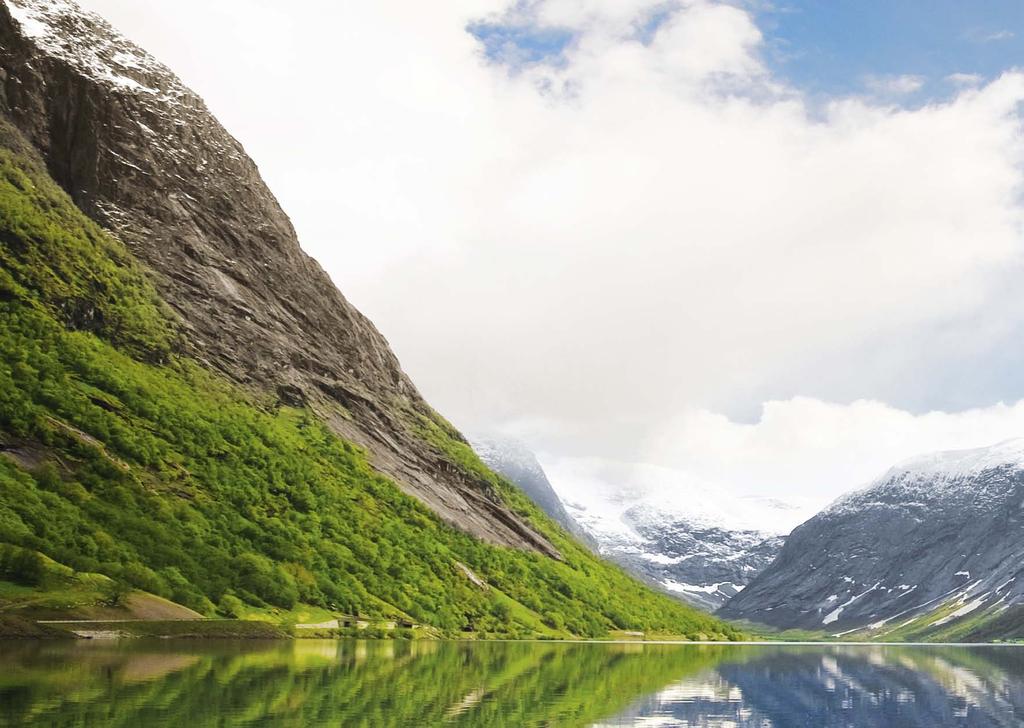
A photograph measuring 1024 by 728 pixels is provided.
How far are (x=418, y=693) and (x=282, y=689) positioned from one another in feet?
24.0

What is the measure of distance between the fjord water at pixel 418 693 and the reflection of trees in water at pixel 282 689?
0.09 meters

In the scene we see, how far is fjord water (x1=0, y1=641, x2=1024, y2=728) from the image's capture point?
44000 millimetres

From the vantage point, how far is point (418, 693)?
189ft

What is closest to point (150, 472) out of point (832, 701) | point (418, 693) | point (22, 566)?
point (22, 566)

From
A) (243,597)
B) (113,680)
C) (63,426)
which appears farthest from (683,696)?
(63,426)

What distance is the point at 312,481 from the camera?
616ft

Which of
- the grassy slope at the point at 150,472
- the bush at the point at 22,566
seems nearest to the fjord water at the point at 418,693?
the bush at the point at 22,566

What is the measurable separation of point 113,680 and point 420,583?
131m

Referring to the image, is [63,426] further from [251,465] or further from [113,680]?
[113,680]

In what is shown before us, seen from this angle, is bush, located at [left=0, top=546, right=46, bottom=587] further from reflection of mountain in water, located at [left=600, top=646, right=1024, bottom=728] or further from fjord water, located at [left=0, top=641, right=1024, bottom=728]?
reflection of mountain in water, located at [left=600, top=646, right=1024, bottom=728]

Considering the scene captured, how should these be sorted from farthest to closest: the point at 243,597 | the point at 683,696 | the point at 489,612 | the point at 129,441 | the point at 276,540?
1. the point at 489,612
2. the point at 276,540
3. the point at 129,441
4. the point at 243,597
5. the point at 683,696

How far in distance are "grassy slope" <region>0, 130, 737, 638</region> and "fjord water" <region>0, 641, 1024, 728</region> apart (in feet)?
132

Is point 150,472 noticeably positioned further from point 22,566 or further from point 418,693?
point 418,693

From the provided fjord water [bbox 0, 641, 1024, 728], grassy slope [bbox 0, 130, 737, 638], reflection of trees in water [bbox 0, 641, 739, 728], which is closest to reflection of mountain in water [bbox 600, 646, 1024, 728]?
fjord water [bbox 0, 641, 1024, 728]
